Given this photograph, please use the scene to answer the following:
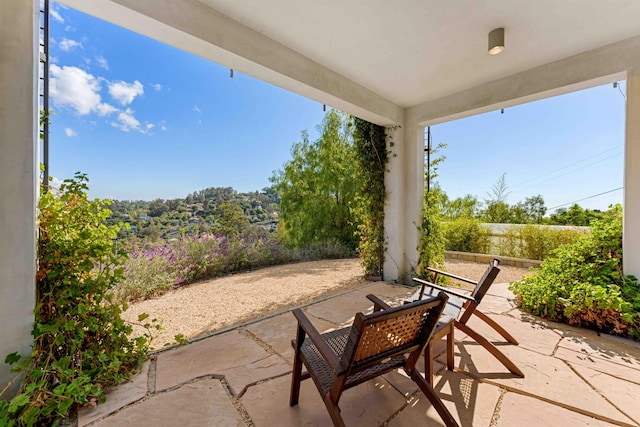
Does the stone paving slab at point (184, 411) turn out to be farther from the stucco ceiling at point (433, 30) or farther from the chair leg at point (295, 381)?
the stucco ceiling at point (433, 30)

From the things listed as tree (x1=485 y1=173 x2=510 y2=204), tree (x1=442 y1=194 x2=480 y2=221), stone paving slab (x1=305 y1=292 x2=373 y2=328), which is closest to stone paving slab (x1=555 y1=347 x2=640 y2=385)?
stone paving slab (x1=305 y1=292 x2=373 y2=328)

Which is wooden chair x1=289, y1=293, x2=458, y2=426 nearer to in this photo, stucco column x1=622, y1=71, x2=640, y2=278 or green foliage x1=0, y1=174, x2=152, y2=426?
green foliage x1=0, y1=174, x2=152, y2=426

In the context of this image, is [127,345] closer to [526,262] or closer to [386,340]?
[386,340]

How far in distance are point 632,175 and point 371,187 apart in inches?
121

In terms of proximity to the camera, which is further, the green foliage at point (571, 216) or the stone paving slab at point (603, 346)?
the green foliage at point (571, 216)

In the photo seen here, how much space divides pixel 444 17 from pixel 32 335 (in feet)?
12.9

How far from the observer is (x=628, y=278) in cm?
265

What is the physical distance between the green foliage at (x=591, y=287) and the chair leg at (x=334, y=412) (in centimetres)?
302

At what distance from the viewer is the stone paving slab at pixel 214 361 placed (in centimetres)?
189

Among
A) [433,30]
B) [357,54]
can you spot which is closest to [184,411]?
[357,54]

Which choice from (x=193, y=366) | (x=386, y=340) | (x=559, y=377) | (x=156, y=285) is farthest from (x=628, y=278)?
(x=156, y=285)

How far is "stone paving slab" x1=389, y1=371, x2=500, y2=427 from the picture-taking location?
146 centimetres

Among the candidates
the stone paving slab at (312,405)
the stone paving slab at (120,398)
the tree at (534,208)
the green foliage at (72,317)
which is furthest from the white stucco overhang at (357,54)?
the tree at (534,208)

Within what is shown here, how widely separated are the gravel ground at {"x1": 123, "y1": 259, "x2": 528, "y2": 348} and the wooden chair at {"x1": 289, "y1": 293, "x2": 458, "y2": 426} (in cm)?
186
